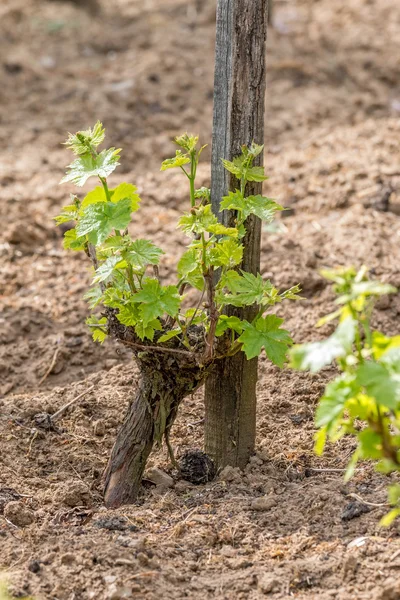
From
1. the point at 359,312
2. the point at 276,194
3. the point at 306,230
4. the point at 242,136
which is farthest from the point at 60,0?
the point at 359,312

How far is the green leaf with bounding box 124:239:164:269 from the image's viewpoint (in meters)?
2.62

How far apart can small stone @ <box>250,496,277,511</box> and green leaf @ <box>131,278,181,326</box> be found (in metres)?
0.73

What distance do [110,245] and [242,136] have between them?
2.01 feet

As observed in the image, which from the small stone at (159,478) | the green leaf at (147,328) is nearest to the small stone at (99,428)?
the small stone at (159,478)

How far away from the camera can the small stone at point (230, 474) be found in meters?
3.14

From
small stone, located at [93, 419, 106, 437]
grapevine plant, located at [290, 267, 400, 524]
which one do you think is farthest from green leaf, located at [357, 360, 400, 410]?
small stone, located at [93, 419, 106, 437]

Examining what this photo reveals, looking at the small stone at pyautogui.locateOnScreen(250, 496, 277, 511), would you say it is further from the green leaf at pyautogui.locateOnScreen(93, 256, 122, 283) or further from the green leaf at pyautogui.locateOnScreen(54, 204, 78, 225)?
the green leaf at pyautogui.locateOnScreen(54, 204, 78, 225)

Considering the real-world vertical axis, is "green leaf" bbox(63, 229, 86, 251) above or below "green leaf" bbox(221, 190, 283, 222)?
below

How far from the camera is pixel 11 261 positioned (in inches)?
205

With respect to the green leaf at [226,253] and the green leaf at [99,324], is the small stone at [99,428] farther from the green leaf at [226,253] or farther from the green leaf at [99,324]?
the green leaf at [226,253]

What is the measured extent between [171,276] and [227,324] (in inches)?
76.8

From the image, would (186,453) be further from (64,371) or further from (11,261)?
(11,261)

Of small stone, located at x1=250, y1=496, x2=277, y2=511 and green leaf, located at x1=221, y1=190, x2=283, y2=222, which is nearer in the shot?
green leaf, located at x1=221, y1=190, x2=283, y2=222

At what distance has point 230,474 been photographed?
3.16m
